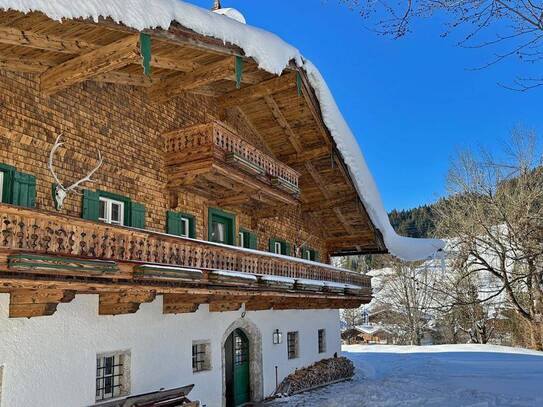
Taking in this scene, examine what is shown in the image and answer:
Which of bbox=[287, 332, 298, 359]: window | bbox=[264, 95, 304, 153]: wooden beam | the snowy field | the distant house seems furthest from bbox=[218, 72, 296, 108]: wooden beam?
the distant house

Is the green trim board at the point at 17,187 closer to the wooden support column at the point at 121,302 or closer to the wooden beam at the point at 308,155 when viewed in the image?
the wooden support column at the point at 121,302

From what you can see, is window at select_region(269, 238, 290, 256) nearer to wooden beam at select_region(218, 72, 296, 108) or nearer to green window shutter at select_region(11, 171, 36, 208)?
wooden beam at select_region(218, 72, 296, 108)

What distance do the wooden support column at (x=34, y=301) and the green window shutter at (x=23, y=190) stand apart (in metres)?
1.76

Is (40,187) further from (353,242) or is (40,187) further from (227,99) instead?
(353,242)

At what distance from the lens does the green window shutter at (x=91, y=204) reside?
418 inches

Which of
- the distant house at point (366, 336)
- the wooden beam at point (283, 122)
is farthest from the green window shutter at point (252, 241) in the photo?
the distant house at point (366, 336)

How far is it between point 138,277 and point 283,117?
9731mm

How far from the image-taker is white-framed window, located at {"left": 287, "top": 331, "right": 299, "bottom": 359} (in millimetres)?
18922

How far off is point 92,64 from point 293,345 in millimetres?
13373

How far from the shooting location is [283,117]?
17.5 m

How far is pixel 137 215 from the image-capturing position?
469 inches

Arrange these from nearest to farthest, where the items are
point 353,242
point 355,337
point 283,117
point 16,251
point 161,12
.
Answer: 1. point 16,251
2. point 161,12
3. point 283,117
4. point 353,242
5. point 355,337

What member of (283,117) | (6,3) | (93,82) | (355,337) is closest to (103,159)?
(93,82)

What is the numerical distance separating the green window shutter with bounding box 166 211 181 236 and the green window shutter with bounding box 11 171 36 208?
398 cm
